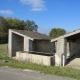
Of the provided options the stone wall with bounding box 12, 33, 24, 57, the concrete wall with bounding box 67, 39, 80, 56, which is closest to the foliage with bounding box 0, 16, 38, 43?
the stone wall with bounding box 12, 33, 24, 57

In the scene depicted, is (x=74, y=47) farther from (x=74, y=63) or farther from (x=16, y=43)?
(x=16, y=43)

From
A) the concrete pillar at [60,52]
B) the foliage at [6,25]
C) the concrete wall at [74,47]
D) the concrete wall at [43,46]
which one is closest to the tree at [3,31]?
the foliage at [6,25]

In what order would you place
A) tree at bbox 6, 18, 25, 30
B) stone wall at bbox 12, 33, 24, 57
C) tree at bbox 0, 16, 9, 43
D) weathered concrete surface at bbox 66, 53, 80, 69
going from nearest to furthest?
weathered concrete surface at bbox 66, 53, 80, 69
stone wall at bbox 12, 33, 24, 57
tree at bbox 0, 16, 9, 43
tree at bbox 6, 18, 25, 30

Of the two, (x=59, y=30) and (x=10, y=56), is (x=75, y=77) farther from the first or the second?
(x=59, y=30)

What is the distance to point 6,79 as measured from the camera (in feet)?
33.7

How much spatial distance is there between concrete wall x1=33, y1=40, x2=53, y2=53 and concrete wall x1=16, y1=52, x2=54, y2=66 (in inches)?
159

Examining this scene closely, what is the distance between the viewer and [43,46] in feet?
76.1

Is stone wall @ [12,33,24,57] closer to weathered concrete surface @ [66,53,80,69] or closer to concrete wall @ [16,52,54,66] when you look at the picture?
concrete wall @ [16,52,54,66]

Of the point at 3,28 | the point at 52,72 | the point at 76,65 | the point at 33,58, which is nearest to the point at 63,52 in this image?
the point at 76,65

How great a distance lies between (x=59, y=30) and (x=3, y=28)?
19.9 m

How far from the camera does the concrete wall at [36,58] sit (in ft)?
53.6

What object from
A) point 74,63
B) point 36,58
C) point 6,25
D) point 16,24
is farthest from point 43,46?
point 16,24

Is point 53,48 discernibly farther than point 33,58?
Yes

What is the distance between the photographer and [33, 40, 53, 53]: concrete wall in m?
23.0
